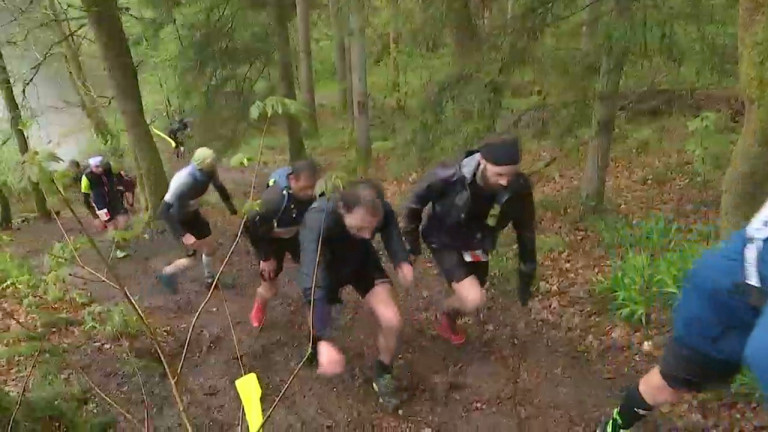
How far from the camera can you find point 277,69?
10977mm

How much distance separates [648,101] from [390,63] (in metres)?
10.3

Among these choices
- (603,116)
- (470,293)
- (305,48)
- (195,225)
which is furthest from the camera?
(305,48)

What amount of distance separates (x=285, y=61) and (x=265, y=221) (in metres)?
6.34

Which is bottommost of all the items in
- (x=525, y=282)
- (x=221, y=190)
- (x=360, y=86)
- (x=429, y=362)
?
(x=429, y=362)

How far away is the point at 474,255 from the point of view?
15.4 ft

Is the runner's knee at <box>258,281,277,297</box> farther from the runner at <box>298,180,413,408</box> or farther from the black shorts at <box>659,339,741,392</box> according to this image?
the black shorts at <box>659,339,741,392</box>

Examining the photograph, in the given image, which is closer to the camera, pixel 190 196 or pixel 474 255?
pixel 474 255

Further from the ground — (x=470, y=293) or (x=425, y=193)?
(x=425, y=193)

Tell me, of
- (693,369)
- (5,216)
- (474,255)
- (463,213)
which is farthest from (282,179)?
(5,216)

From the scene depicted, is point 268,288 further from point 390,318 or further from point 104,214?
point 104,214

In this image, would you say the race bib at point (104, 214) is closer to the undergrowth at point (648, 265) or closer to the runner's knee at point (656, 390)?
the undergrowth at point (648, 265)

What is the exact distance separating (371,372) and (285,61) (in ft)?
23.2

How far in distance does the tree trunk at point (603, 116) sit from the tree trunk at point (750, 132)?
1.72 meters

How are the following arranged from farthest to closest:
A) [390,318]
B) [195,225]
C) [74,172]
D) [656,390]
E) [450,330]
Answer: [195,225]
[450,330]
[390,318]
[656,390]
[74,172]
